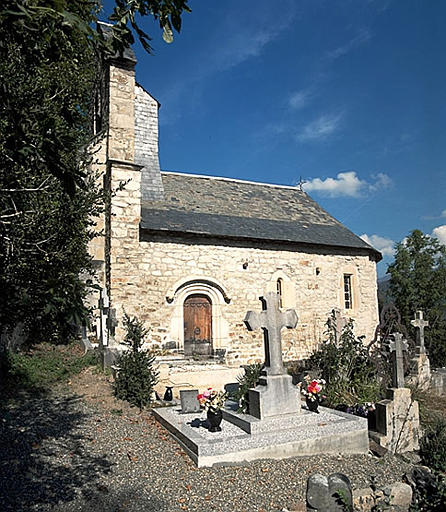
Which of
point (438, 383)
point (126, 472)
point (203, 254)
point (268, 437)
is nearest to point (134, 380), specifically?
point (126, 472)

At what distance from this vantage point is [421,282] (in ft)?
63.3

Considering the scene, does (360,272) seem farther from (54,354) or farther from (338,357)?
(54,354)

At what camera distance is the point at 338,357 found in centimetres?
867

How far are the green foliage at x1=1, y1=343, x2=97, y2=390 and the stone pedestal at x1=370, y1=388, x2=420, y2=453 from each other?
638cm

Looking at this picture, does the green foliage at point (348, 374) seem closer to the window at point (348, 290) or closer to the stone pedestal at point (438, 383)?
the stone pedestal at point (438, 383)

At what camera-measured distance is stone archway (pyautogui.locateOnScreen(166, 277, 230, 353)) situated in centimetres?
1282

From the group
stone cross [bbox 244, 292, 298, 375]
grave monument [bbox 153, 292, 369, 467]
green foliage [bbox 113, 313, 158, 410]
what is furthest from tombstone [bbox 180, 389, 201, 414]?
stone cross [bbox 244, 292, 298, 375]

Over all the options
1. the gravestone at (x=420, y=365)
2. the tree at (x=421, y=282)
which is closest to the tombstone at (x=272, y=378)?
the gravestone at (x=420, y=365)

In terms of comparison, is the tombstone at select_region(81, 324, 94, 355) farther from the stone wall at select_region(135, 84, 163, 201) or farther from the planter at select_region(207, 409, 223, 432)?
the planter at select_region(207, 409, 223, 432)

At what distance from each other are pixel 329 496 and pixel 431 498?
102 cm

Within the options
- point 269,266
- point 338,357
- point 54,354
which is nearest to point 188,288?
point 269,266

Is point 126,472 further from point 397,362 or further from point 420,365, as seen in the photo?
point 420,365

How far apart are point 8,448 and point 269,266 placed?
33.8 ft

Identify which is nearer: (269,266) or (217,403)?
(217,403)
